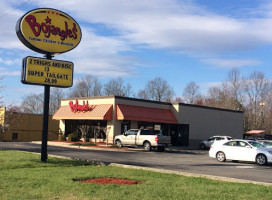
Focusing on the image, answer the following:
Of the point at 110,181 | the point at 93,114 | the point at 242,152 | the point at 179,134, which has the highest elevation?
the point at 93,114

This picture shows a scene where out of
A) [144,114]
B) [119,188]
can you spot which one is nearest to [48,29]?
[119,188]

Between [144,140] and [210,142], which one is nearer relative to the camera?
[144,140]

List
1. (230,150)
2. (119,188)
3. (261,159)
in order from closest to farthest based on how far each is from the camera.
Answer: (119,188) < (261,159) < (230,150)

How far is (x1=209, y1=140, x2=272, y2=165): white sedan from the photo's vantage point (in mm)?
19406

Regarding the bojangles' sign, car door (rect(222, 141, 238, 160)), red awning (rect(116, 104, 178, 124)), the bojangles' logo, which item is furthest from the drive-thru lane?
the bojangles' sign

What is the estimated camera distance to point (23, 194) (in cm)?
848

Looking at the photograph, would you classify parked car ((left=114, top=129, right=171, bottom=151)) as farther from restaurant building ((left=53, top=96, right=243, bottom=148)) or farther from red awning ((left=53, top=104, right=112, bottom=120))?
red awning ((left=53, top=104, right=112, bottom=120))

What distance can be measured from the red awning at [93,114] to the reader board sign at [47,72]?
16149mm

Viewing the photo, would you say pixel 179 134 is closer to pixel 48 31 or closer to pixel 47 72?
pixel 47 72

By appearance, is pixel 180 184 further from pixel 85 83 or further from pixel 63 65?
pixel 85 83

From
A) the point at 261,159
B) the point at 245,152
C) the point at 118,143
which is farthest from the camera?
the point at 118,143

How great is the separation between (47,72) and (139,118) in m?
18.4

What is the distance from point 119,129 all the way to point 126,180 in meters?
23.8

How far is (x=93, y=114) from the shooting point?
34469mm
